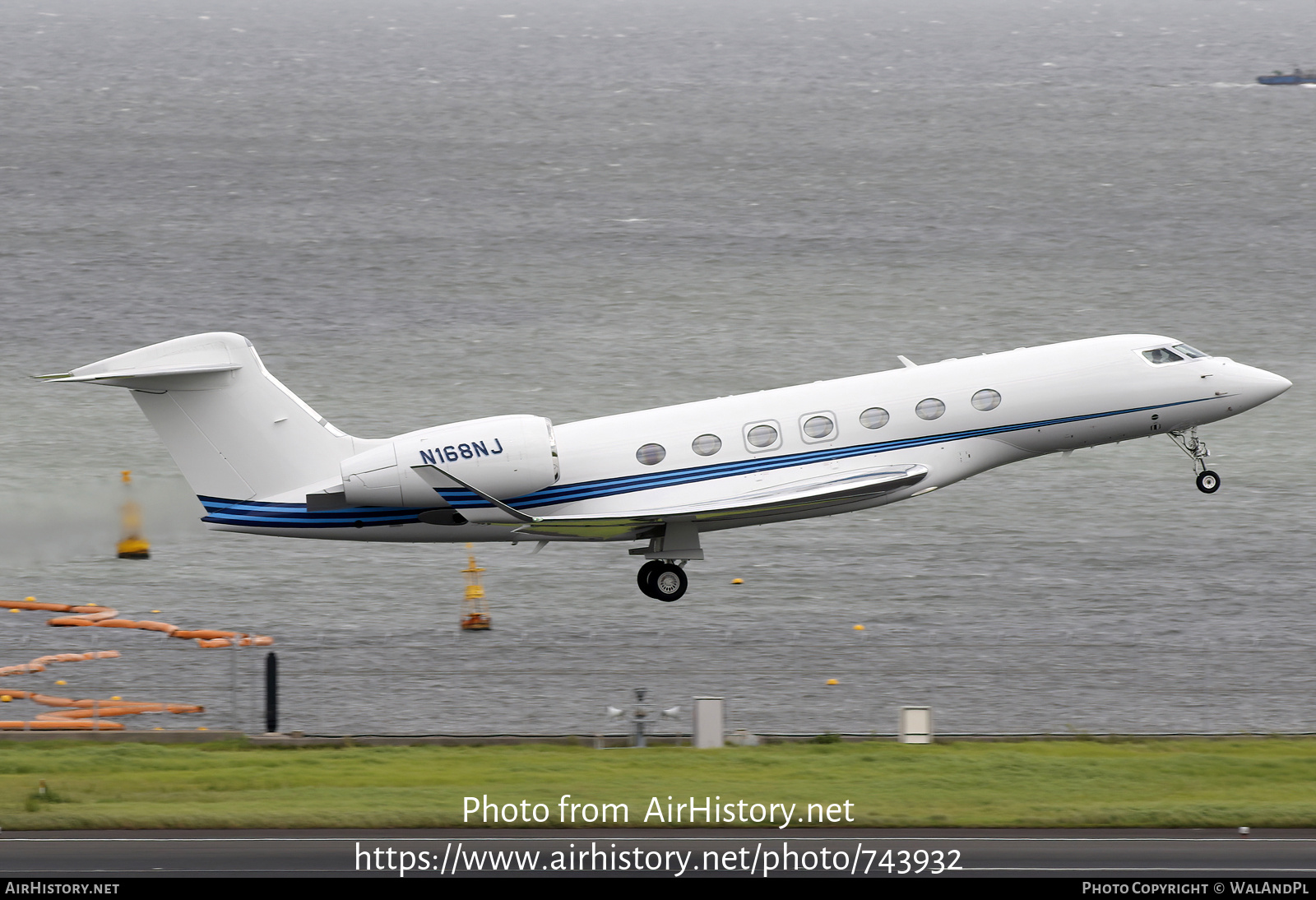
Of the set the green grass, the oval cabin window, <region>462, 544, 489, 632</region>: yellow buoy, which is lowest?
the green grass

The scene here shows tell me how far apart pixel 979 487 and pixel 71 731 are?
41624mm

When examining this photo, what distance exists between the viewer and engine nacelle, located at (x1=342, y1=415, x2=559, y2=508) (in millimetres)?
33531

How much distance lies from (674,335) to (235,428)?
50.9 meters

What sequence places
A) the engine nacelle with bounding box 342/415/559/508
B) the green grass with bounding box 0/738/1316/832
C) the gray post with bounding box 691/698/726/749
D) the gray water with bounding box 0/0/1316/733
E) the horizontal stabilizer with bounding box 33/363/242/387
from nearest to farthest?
the green grass with bounding box 0/738/1316/832, the horizontal stabilizer with bounding box 33/363/242/387, the engine nacelle with bounding box 342/415/559/508, the gray post with bounding box 691/698/726/749, the gray water with bounding box 0/0/1316/733

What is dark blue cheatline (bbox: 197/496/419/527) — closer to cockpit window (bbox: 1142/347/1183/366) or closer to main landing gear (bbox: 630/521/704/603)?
main landing gear (bbox: 630/521/704/603)

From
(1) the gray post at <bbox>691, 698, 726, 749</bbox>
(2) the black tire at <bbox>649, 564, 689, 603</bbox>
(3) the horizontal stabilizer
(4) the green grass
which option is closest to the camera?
(4) the green grass

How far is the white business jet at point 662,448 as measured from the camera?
34.2 meters

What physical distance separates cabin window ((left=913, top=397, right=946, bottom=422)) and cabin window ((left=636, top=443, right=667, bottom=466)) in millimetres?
5260

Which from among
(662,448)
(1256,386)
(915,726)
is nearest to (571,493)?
(662,448)

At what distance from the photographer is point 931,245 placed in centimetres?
10131

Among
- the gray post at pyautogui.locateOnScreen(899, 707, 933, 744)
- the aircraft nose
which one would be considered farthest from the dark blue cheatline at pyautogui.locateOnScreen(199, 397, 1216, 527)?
the gray post at pyautogui.locateOnScreen(899, 707, 933, 744)

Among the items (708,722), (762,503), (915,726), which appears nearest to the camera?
(762,503)

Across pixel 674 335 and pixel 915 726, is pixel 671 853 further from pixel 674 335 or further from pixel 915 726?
pixel 674 335

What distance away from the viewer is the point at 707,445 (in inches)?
1371
